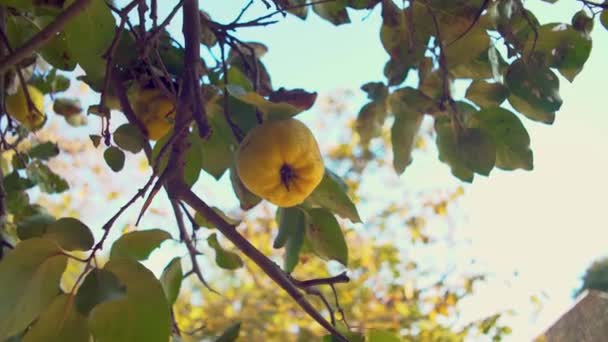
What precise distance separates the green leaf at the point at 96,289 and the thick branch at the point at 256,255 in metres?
0.14

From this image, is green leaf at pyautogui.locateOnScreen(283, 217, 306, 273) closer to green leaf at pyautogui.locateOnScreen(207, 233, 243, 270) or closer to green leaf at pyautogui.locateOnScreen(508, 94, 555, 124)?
green leaf at pyautogui.locateOnScreen(207, 233, 243, 270)

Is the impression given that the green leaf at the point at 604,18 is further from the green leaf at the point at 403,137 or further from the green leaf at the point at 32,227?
the green leaf at the point at 32,227

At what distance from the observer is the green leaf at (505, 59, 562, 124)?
894 mm

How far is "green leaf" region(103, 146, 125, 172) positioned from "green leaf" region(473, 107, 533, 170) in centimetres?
49

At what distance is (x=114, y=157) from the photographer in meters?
0.84

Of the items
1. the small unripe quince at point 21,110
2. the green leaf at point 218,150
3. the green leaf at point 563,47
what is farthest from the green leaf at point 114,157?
the green leaf at point 563,47

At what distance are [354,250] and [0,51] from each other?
2.63 m

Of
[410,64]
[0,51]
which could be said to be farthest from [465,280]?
[0,51]

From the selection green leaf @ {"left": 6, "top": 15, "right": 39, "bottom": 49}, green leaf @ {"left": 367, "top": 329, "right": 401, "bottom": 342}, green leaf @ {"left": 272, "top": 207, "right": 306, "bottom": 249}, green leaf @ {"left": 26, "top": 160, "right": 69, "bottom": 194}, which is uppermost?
green leaf @ {"left": 6, "top": 15, "right": 39, "bottom": 49}

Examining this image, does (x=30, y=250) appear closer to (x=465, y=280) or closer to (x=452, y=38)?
(x=452, y=38)

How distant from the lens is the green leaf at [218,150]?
35.1 inches

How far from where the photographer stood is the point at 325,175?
851mm

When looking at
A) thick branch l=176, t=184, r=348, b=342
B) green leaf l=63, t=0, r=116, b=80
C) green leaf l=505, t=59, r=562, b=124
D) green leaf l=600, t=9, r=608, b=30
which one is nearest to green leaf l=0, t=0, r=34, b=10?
green leaf l=63, t=0, r=116, b=80

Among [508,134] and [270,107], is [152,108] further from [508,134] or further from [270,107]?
[508,134]
